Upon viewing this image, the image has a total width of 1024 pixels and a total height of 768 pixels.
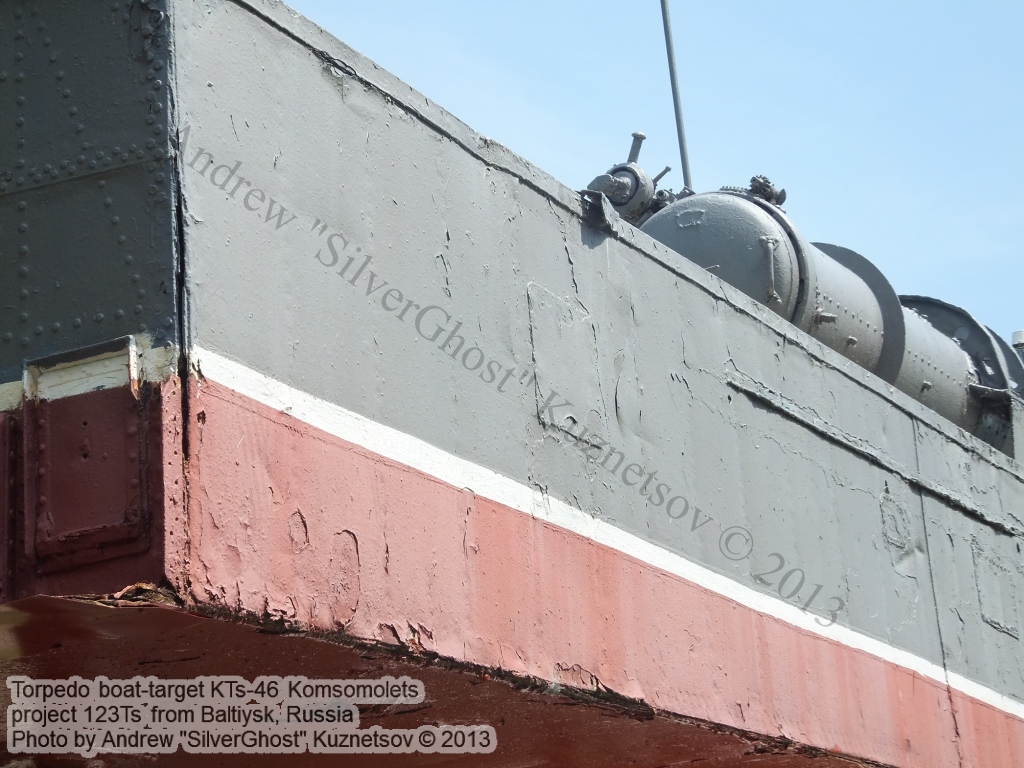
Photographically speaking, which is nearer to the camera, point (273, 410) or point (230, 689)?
point (273, 410)

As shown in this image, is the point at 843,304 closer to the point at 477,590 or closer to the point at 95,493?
the point at 477,590

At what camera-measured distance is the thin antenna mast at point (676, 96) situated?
1034cm

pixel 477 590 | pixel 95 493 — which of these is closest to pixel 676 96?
pixel 477 590

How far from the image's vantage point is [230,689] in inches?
173

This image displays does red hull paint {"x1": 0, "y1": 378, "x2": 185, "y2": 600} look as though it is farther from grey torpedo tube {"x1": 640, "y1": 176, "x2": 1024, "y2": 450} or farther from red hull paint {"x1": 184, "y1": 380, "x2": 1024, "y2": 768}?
grey torpedo tube {"x1": 640, "y1": 176, "x2": 1024, "y2": 450}

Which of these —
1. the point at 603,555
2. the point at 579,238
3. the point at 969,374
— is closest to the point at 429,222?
the point at 579,238

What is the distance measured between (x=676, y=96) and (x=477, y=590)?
726cm

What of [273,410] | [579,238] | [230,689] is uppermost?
[579,238]

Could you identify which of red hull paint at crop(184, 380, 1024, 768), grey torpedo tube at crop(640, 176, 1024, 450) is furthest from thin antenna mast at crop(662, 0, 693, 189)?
red hull paint at crop(184, 380, 1024, 768)

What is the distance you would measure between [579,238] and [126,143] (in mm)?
2243

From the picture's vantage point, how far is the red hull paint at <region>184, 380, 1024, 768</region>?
389 centimetres

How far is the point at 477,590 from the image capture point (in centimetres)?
468

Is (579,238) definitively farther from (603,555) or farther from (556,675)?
(556,675)

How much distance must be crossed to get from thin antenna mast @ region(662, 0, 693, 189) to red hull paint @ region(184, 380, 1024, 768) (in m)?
3.99
